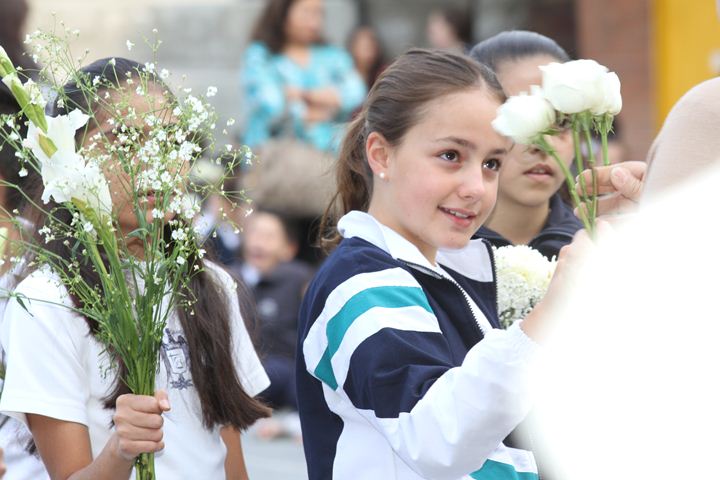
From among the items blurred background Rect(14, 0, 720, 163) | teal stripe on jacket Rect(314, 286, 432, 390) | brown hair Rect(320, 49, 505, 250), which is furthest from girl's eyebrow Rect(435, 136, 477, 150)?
blurred background Rect(14, 0, 720, 163)

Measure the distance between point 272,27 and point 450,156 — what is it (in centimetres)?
593

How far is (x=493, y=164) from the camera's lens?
2.68 m

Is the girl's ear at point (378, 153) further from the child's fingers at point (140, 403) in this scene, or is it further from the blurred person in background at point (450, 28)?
the blurred person in background at point (450, 28)

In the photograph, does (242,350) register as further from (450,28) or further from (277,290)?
(450,28)

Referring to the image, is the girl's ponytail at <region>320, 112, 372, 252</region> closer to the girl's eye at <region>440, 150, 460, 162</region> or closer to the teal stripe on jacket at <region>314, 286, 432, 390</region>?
the girl's eye at <region>440, 150, 460, 162</region>

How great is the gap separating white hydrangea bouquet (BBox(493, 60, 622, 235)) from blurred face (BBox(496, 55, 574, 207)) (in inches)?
48.0

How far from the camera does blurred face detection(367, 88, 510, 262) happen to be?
258cm

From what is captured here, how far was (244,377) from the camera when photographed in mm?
3068

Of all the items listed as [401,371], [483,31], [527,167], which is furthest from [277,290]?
[401,371]

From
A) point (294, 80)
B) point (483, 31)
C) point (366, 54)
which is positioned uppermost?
point (483, 31)

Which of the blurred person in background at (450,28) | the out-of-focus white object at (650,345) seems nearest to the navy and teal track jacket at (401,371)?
the out-of-focus white object at (650,345)

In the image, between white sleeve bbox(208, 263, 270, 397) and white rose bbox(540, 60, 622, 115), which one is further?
white sleeve bbox(208, 263, 270, 397)

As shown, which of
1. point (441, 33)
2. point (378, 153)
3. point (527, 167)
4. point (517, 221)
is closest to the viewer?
point (378, 153)

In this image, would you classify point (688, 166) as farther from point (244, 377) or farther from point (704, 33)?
point (704, 33)
